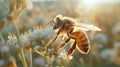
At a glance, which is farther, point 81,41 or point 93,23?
point 93,23

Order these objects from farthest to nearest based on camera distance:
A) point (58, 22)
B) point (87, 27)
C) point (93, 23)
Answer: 1. point (93, 23)
2. point (58, 22)
3. point (87, 27)

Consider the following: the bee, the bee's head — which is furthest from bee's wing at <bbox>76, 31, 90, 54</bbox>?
the bee's head

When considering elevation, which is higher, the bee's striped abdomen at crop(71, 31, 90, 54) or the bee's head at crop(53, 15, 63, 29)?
the bee's head at crop(53, 15, 63, 29)

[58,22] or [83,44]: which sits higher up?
[58,22]

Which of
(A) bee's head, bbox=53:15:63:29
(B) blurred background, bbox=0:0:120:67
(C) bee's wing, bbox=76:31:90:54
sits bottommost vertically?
(C) bee's wing, bbox=76:31:90:54

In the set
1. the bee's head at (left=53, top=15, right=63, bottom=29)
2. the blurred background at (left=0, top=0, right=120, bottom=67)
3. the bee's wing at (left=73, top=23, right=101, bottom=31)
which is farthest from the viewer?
the blurred background at (left=0, top=0, right=120, bottom=67)

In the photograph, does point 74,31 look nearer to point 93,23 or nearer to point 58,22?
point 58,22

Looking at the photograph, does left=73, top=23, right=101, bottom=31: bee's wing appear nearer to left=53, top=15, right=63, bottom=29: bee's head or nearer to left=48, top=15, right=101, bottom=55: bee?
left=48, top=15, right=101, bottom=55: bee

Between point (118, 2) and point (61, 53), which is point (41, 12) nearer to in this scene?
point (118, 2)

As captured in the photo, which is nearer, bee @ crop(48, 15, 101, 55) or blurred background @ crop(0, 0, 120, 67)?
bee @ crop(48, 15, 101, 55)

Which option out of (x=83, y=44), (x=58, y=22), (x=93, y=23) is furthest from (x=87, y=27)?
(x=93, y=23)
